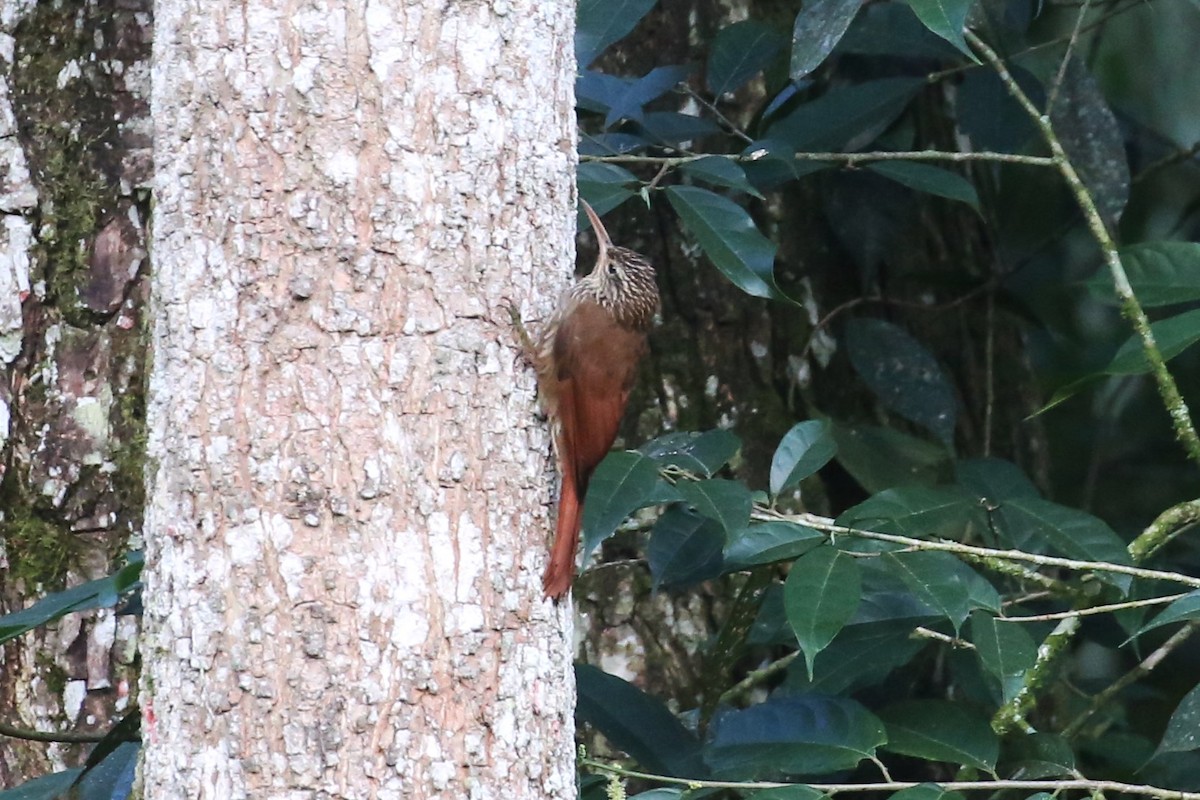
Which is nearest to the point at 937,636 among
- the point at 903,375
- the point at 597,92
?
the point at 903,375

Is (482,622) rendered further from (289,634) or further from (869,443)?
(869,443)

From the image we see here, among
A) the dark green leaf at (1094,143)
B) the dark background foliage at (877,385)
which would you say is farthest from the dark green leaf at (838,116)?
the dark green leaf at (1094,143)

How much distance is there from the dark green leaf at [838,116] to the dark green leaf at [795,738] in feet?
3.98

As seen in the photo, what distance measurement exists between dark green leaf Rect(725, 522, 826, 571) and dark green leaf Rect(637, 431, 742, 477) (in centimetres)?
16

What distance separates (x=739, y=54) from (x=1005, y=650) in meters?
1.38

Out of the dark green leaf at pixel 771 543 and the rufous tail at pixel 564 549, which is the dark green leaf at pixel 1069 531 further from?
the rufous tail at pixel 564 549

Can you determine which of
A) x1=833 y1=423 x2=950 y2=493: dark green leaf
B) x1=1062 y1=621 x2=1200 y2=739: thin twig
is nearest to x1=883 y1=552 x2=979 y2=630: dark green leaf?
x1=1062 y1=621 x2=1200 y2=739: thin twig

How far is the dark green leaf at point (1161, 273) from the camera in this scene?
8.69 feet

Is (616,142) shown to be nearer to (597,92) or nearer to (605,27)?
(597,92)

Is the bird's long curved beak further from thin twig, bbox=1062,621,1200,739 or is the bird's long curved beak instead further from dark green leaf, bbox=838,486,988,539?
thin twig, bbox=1062,621,1200,739

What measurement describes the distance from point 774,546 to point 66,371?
1.52 metres

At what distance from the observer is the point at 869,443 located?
3289mm

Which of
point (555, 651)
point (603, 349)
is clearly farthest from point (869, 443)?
point (555, 651)

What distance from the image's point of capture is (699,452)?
8.21 feet
